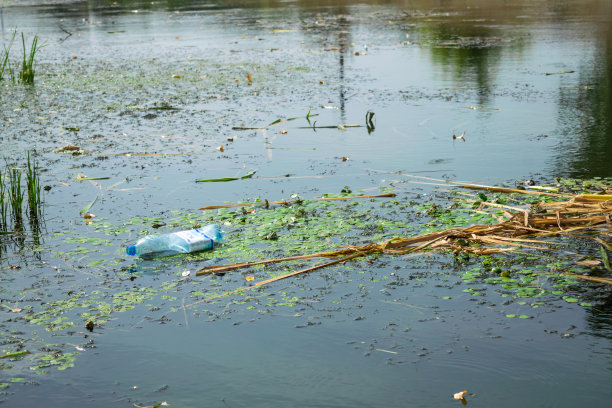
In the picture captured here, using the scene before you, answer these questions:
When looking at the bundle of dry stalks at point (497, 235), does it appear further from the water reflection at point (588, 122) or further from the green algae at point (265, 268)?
the water reflection at point (588, 122)

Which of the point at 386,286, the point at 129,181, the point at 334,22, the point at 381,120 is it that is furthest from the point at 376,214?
the point at 334,22

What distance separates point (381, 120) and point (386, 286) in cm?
463

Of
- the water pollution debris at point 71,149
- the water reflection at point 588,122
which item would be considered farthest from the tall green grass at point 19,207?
the water reflection at point 588,122

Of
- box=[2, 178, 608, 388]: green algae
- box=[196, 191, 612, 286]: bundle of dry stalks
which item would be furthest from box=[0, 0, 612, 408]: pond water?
box=[196, 191, 612, 286]: bundle of dry stalks

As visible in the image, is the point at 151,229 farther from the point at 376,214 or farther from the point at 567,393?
the point at 567,393

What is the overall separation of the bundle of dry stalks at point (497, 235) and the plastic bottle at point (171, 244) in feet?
1.16

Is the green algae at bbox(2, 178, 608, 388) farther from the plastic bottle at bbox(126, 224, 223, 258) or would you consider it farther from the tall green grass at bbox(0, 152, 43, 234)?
the tall green grass at bbox(0, 152, 43, 234)

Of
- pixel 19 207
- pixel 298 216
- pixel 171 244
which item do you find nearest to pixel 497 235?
pixel 298 216

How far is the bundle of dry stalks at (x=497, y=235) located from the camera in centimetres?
488

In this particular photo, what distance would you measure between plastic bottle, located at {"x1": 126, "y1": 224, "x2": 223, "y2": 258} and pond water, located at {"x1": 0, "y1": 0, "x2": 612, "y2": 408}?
108mm

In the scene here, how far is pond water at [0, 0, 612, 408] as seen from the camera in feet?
11.9

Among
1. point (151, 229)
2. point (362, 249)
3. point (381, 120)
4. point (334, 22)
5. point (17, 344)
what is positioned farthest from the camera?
point (334, 22)

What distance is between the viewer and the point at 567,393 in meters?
3.40

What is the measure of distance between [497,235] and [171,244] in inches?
86.6
